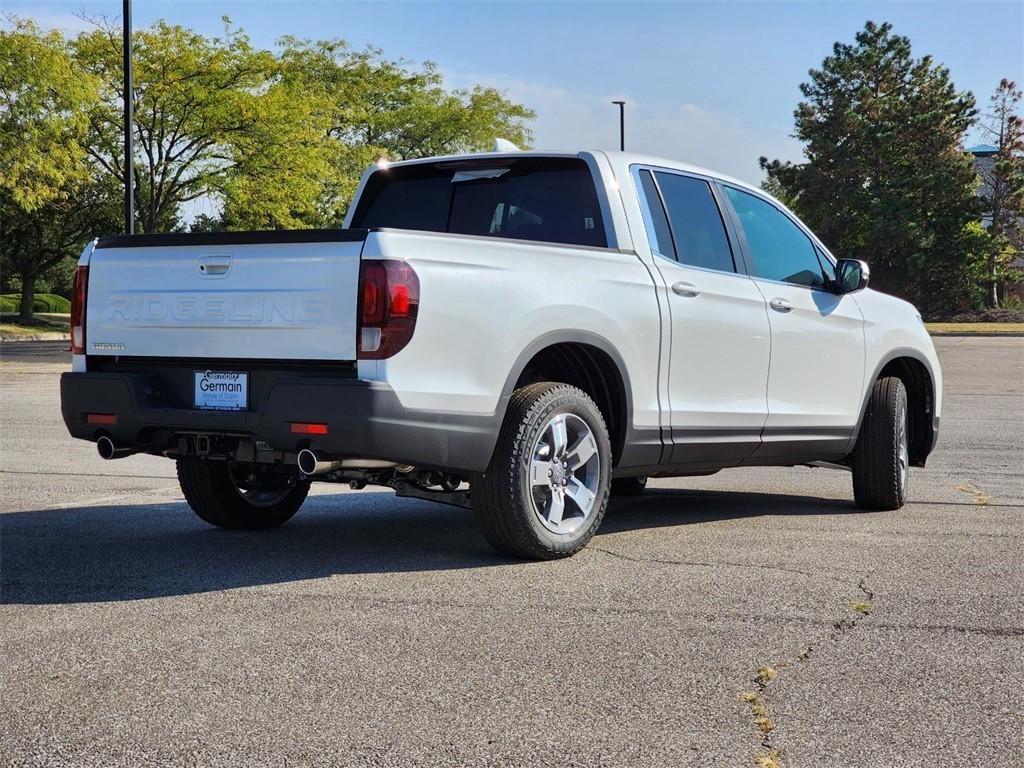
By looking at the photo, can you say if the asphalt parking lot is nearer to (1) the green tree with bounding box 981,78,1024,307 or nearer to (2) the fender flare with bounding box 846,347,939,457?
(2) the fender flare with bounding box 846,347,939,457

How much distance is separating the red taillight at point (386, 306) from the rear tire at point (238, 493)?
70.8 inches

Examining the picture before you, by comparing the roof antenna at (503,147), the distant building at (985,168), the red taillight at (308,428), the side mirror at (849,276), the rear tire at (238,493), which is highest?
the distant building at (985,168)

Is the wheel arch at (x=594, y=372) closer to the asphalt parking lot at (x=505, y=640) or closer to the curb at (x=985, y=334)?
the asphalt parking lot at (x=505, y=640)

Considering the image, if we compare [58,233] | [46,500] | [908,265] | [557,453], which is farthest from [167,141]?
[908,265]

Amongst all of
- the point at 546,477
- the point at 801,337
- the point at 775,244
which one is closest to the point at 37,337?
the point at 775,244

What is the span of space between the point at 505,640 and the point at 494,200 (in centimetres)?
327

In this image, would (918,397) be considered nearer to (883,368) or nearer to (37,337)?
(883,368)

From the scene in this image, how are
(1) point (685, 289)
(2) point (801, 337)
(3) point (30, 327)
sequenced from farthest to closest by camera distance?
(3) point (30, 327) → (2) point (801, 337) → (1) point (685, 289)

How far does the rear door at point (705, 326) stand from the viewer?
6.87 m

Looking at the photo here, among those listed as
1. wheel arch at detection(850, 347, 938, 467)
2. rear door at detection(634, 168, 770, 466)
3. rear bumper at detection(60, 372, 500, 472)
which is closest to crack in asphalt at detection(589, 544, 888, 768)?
rear door at detection(634, 168, 770, 466)

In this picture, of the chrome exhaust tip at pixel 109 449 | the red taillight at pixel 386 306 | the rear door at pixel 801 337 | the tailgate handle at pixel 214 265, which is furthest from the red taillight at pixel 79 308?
the rear door at pixel 801 337

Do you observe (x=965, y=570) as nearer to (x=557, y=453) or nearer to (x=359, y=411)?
(x=557, y=453)

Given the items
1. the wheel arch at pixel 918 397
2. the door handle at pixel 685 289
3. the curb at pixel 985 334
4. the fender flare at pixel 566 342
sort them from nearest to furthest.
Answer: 1. the fender flare at pixel 566 342
2. the door handle at pixel 685 289
3. the wheel arch at pixel 918 397
4. the curb at pixel 985 334

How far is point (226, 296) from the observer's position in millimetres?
5848
